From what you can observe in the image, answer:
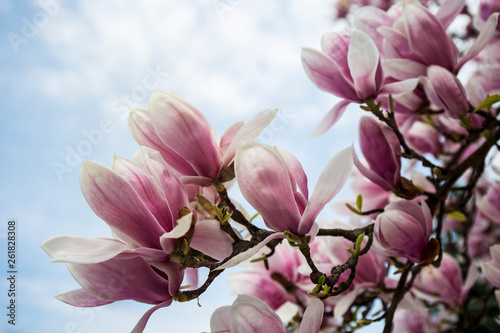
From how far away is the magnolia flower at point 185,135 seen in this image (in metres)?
0.49

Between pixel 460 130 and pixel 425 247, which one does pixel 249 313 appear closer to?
pixel 425 247

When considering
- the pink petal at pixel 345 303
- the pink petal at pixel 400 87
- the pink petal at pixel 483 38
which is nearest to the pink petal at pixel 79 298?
the pink petal at pixel 345 303

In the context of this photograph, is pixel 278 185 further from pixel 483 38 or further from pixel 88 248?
pixel 483 38

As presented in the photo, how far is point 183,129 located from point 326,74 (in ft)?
0.84

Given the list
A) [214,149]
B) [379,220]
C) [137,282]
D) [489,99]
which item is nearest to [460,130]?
[489,99]

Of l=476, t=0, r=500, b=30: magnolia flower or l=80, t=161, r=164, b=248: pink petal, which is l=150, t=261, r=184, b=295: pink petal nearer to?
l=80, t=161, r=164, b=248: pink petal

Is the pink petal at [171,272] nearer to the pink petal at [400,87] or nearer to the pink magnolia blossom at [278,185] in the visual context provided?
the pink magnolia blossom at [278,185]

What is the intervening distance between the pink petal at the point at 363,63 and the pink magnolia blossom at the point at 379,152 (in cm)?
5

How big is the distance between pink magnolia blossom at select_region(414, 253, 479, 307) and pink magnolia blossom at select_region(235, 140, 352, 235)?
0.49 metres

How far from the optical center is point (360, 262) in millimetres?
718

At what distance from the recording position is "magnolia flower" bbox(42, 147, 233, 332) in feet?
1.45

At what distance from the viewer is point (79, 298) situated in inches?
19.2

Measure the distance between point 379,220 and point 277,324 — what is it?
21 centimetres

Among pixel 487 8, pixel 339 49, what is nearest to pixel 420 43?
pixel 339 49
